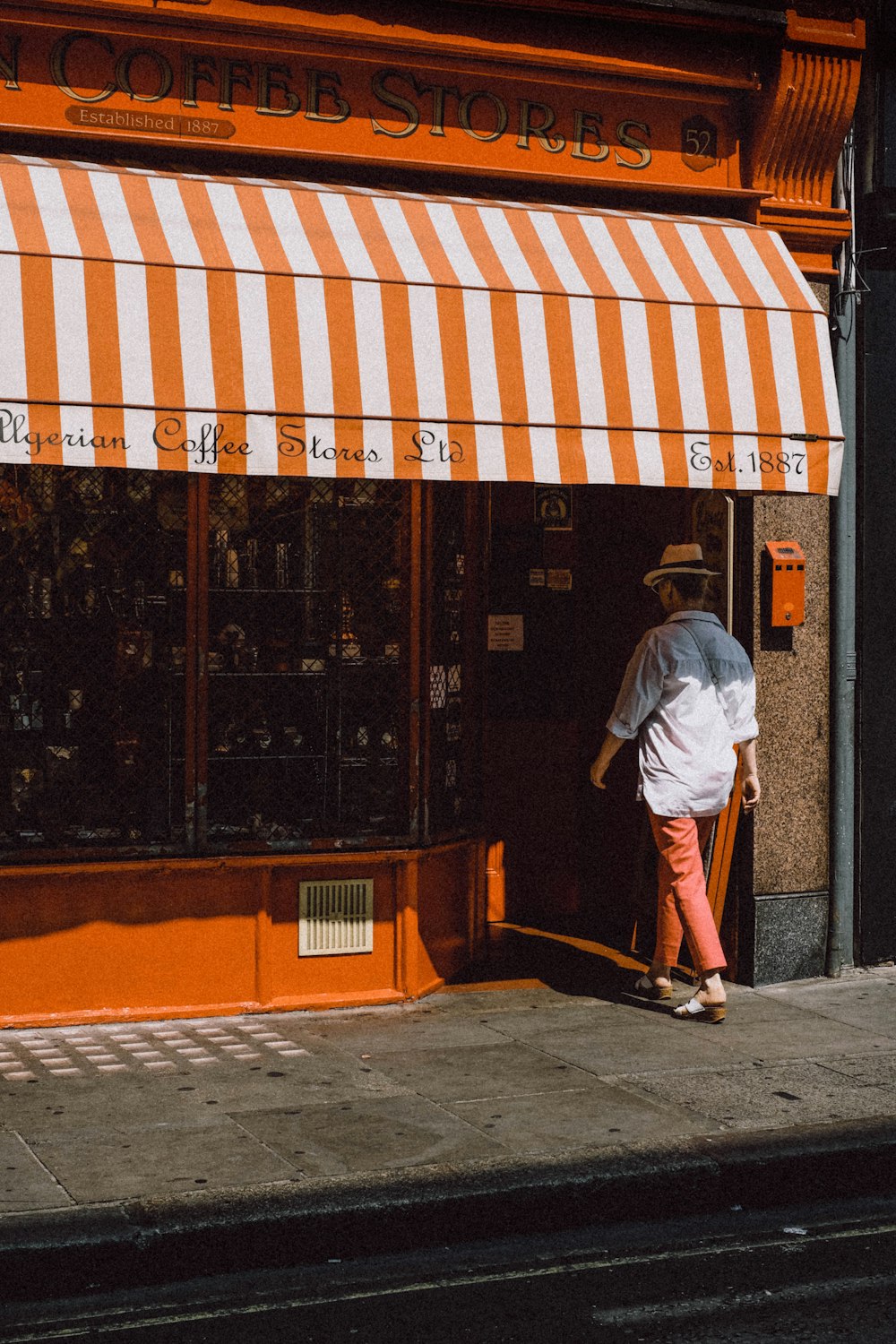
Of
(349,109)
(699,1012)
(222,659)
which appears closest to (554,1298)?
(699,1012)

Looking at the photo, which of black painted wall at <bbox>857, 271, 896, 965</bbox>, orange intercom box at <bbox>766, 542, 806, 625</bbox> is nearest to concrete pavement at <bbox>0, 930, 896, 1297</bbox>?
black painted wall at <bbox>857, 271, 896, 965</bbox>

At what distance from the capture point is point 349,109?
7.57 metres

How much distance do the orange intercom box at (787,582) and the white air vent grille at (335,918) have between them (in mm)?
2421

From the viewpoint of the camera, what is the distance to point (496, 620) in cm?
952

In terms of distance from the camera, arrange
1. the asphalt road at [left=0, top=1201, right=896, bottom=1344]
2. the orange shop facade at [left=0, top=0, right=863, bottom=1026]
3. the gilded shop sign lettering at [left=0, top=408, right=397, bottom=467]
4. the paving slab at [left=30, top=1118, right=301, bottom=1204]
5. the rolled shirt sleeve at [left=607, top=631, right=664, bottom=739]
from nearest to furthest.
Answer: the asphalt road at [left=0, top=1201, right=896, bottom=1344] < the paving slab at [left=30, top=1118, right=301, bottom=1204] < the gilded shop sign lettering at [left=0, top=408, right=397, bottom=467] < the orange shop facade at [left=0, top=0, right=863, bottom=1026] < the rolled shirt sleeve at [left=607, top=631, right=664, bottom=739]

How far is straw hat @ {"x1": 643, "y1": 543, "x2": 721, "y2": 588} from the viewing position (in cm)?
787

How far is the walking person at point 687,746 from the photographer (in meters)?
7.62

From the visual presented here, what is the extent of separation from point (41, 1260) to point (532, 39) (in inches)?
226

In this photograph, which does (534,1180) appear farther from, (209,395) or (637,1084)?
(209,395)

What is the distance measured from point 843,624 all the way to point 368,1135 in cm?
399

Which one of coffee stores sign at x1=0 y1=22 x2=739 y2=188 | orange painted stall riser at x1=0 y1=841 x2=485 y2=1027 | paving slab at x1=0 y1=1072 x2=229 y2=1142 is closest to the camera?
paving slab at x1=0 y1=1072 x2=229 y2=1142

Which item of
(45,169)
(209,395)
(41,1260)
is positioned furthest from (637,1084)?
(45,169)

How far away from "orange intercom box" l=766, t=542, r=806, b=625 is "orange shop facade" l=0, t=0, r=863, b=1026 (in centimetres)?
12

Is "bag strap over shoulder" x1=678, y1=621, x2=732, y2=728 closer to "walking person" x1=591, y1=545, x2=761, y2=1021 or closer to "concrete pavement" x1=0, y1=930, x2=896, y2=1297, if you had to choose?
"walking person" x1=591, y1=545, x2=761, y2=1021
